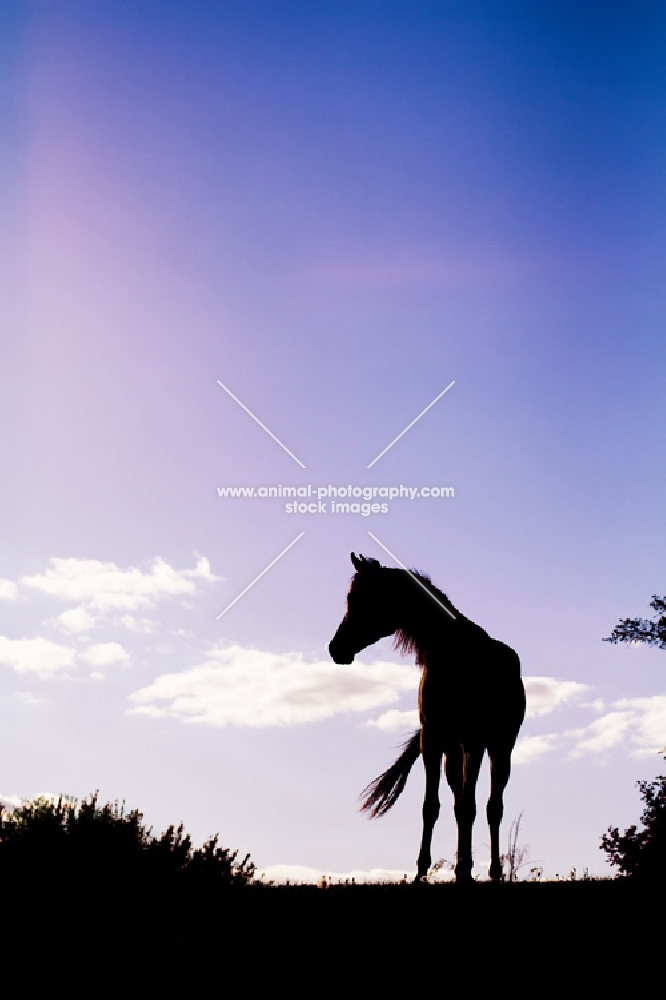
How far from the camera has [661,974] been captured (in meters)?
5.77

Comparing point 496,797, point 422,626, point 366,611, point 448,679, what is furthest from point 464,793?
point 366,611

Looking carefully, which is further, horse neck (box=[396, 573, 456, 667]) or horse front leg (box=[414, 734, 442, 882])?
horse neck (box=[396, 573, 456, 667])

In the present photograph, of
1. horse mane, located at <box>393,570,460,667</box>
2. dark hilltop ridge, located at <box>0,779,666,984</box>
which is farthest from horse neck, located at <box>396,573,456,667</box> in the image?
dark hilltop ridge, located at <box>0,779,666,984</box>

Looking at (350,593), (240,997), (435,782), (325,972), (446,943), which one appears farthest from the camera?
(350,593)

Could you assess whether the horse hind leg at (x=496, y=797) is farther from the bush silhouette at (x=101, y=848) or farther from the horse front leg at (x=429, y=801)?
the bush silhouette at (x=101, y=848)

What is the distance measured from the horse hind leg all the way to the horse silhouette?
0.04ft

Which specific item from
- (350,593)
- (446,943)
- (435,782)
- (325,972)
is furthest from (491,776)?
(325,972)

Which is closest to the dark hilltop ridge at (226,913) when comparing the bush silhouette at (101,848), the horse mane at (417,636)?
the bush silhouette at (101,848)

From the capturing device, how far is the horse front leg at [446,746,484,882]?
32.6ft

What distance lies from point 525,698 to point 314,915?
5.25 metres

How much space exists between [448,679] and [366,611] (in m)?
1.25

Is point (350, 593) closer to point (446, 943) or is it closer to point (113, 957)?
point (446, 943)

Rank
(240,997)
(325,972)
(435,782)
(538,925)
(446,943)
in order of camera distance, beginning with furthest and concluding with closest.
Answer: (435,782) → (538,925) → (446,943) → (325,972) → (240,997)

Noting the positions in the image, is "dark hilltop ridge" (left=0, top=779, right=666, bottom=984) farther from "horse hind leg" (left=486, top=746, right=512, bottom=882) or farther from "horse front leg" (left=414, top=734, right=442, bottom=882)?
"horse hind leg" (left=486, top=746, right=512, bottom=882)
